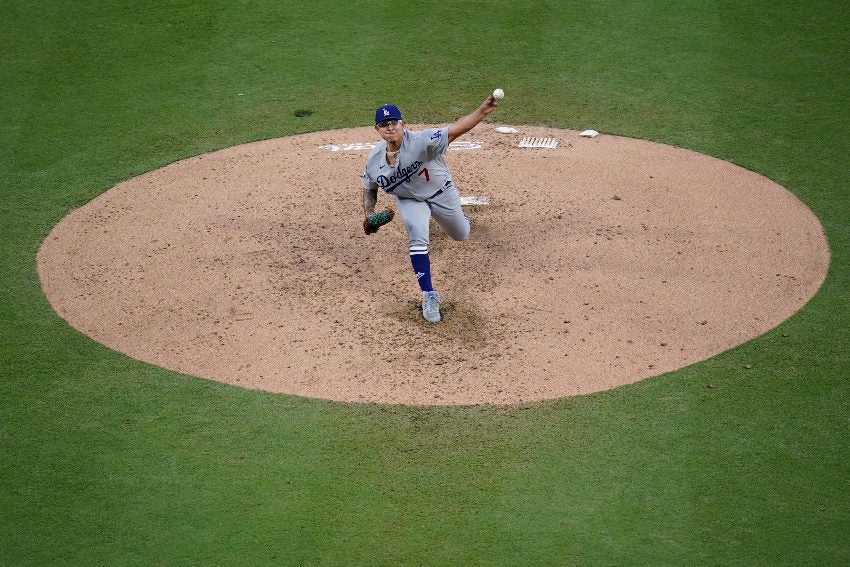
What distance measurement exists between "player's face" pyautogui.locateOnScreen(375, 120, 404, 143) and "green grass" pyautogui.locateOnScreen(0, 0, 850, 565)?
236 cm

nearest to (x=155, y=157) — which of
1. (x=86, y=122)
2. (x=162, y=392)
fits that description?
(x=86, y=122)

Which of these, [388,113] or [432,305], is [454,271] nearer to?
[432,305]

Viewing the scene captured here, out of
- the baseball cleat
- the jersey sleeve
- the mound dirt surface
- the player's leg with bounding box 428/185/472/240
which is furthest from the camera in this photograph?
the player's leg with bounding box 428/185/472/240

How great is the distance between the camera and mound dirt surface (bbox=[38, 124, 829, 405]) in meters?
8.41

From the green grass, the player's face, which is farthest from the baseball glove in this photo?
the green grass

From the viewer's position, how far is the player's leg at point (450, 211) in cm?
917

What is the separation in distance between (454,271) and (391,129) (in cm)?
159

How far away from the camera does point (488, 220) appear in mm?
10406

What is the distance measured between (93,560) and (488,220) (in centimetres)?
534

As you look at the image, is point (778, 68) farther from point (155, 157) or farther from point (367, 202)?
point (155, 157)

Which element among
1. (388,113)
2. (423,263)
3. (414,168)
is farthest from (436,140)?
(423,263)

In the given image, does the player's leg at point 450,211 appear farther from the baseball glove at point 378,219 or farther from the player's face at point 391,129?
the player's face at point 391,129

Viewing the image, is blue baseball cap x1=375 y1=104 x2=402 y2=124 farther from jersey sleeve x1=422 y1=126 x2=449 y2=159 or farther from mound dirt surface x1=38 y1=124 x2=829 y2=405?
mound dirt surface x1=38 y1=124 x2=829 y2=405

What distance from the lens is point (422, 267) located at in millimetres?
8820
